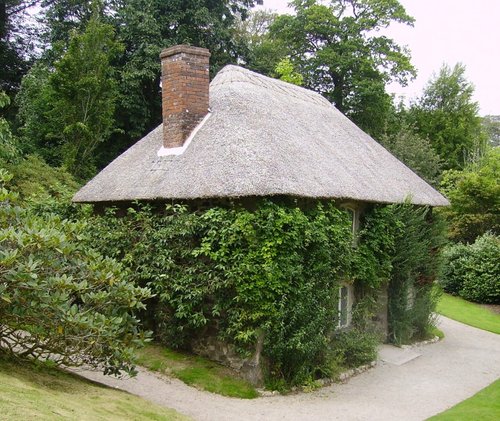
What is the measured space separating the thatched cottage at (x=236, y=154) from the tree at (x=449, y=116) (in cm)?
2642

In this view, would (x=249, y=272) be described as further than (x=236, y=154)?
No

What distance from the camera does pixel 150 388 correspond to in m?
9.48

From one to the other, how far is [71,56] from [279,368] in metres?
14.5

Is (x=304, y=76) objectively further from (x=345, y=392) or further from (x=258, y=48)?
(x=345, y=392)

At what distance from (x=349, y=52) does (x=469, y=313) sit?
687 inches

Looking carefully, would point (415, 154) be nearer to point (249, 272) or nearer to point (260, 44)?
point (260, 44)

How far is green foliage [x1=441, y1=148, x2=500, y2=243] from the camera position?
81.6ft

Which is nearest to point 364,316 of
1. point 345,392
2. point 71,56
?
point 345,392

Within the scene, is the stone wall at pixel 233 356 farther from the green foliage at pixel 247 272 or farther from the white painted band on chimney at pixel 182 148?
the white painted band on chimney at pixel 182 148

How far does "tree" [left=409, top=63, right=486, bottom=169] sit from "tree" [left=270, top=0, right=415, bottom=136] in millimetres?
7941

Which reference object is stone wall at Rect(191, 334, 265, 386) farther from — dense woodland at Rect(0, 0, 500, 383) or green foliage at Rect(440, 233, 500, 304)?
green foliage at Rect(440, 233, 500, 304)

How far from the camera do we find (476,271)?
22.6 meters

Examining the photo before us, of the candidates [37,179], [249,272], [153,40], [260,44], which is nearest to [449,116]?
[260,44]

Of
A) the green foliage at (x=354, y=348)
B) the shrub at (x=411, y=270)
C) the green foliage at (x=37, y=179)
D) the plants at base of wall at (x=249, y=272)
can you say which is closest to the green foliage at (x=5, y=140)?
the green foliage at (x=37, y=179)
